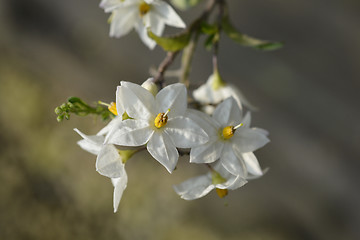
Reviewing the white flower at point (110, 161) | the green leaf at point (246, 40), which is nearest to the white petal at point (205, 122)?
the white flower at point (110, 161)

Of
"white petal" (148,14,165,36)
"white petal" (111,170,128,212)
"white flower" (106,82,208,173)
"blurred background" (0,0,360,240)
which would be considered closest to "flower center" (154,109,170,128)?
"white flower" (106,82,208,173)

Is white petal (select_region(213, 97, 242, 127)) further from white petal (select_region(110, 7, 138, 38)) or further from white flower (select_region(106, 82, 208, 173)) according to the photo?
white petal (select_region(110, 7, 138, 38))

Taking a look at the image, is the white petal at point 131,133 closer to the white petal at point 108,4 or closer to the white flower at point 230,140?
the white flower at point 230,140

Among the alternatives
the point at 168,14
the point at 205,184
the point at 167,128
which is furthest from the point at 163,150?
the point at 168,14

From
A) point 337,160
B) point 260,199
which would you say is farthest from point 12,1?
point 337,160

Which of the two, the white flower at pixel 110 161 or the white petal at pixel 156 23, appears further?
the white petal at pixel 156 23

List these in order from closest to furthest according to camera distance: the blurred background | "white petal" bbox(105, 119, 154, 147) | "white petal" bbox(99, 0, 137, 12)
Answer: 1. "white petal" bbox(105, 119, 154, 147)
2. "white petal" bbox(99, 0, 137, 12)
3. the blurred background

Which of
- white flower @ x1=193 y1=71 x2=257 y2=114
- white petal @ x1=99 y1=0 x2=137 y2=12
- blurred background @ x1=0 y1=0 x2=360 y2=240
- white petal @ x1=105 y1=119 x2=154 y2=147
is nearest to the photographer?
white petal @ x1=105 y1=119 x2=154 y2=147
